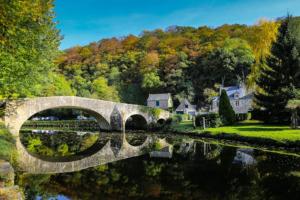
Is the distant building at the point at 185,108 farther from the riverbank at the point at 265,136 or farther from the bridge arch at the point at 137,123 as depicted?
the riverbank at the point at 265,136

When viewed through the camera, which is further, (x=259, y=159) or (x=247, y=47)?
(x=247, y=47)

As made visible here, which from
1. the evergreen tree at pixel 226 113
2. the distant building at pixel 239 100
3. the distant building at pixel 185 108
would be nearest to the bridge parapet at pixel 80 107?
the distant building at pixel 239 100

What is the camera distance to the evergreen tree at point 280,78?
1160 inches

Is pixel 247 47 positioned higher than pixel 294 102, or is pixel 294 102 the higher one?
pixel 247 47

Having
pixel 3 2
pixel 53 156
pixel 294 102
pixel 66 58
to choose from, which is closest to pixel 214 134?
pixel 294 102

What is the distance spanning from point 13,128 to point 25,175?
13831mm

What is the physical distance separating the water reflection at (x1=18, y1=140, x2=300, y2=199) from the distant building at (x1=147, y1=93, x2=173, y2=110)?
46729mm

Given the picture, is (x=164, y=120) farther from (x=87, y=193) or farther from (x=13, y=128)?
(x=87, y=193)

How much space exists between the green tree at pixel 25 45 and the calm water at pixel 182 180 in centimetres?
544

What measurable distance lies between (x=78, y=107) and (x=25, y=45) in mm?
16922

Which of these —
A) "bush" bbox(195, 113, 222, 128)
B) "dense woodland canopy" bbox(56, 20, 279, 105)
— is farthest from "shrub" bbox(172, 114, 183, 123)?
"dense woodland canopy" bbox(56, 20, 279, 105)

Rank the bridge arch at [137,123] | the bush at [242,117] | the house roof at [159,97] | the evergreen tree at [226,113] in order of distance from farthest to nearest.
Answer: the house roof at [159,97]
the bridge arch at [137,123]
the bush at [242,117]
the evergreen tree at [226,113]

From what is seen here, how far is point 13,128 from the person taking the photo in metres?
26.6

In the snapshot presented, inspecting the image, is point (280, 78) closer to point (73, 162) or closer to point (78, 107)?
point (78, 107)
